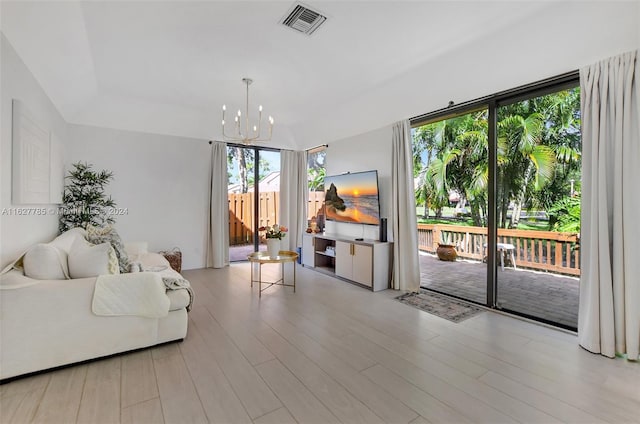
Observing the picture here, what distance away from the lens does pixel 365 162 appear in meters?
4.77

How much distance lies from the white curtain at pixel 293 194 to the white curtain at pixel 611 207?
14.8 ft

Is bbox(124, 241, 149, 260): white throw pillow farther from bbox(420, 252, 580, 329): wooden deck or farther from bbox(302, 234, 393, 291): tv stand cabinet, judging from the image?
bbox(420, 252, 580, 329): wooden deck

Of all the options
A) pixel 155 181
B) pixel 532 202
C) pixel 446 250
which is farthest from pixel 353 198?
pixel 155 181

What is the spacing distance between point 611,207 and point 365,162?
3.01m

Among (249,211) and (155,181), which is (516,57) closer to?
(249,211)

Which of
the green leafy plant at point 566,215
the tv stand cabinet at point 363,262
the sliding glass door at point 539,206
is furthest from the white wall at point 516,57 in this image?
the tv stand cabinet at point 363,262

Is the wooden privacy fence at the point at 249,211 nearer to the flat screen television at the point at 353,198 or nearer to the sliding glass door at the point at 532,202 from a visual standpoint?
the flat screen television at the point at 353,198

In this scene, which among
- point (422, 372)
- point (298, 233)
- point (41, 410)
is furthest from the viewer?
point (298, 233)

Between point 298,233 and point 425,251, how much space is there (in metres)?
2.54

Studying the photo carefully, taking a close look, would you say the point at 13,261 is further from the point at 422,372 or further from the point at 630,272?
the point at 630,272

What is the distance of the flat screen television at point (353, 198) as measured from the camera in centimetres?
448

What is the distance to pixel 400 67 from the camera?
3.47m

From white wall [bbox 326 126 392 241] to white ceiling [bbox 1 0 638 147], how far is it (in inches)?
9.0

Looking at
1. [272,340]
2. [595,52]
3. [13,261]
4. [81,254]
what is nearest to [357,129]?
[595,52]
